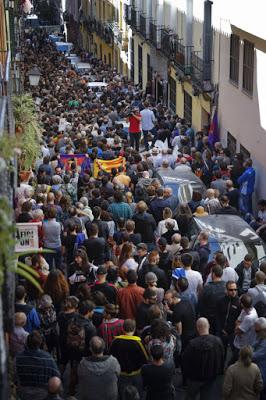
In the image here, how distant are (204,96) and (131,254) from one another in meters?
15.1

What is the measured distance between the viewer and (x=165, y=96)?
116 ft

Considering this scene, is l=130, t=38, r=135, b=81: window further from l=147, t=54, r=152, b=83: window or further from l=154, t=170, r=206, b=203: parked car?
l=154, t=170, r=206, b=203: parked car

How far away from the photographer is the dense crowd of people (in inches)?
365

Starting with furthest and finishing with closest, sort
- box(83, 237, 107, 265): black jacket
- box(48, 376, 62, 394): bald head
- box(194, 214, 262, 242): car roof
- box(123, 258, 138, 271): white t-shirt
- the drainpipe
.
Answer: the drainpipe → box(194, 214, 262, 242): car roof → box(83, 237, 107, 265): black jacket → box(123, 258, 138, 271): white t-shirt → box(48, 376, 62, 394): bald head

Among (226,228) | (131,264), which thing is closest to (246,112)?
(226,228)

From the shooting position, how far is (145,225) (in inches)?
566

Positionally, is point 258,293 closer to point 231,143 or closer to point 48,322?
point 48,322

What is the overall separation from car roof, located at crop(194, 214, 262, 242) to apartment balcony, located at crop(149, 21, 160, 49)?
2139cm

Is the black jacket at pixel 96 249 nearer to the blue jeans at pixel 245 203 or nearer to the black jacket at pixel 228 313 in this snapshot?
the black jacket at pixel 228 313

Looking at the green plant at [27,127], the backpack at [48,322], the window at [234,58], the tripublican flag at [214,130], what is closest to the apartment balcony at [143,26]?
the tripublican flag at [214,130]

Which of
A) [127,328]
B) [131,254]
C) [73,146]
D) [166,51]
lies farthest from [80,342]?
[166,51]

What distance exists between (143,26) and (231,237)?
26237 mm

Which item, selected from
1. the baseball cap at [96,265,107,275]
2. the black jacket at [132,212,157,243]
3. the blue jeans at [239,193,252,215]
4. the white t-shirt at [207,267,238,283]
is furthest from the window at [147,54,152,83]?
the baseball cap at [96,265,107,275]

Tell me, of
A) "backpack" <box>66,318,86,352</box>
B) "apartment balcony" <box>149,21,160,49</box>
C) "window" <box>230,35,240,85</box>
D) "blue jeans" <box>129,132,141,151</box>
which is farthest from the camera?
"apartment balcony" <box>149,21,160,49</box>
